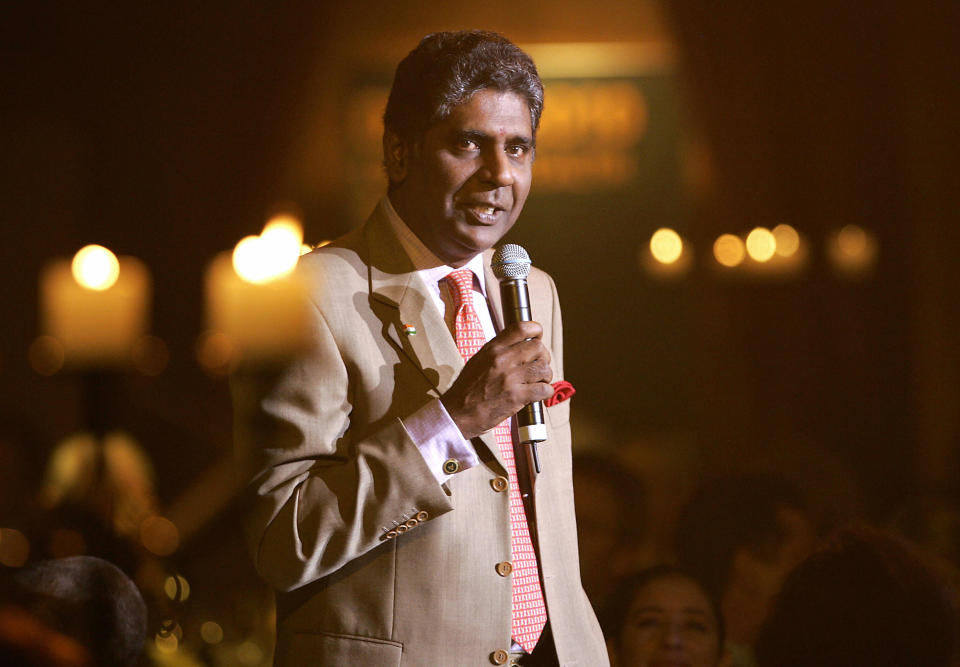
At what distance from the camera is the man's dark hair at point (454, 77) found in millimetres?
1578

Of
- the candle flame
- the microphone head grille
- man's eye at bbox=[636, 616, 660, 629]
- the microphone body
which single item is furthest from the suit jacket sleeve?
man's eye at bbox=[636, 616, 660, 629]

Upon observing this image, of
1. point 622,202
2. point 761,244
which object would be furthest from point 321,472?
point 761,244

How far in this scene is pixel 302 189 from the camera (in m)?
2.34

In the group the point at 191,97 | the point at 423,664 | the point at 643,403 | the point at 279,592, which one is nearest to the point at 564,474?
the point at 423,664

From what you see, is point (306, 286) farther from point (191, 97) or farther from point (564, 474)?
point (191, 97)

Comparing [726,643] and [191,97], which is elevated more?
[191,97]

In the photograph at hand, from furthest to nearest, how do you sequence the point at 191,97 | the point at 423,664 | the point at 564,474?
1. the point at 191,97
2. the point at 564,474
3. the point at 423,664

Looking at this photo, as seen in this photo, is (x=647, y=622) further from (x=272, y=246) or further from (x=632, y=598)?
(x=272, y=246)

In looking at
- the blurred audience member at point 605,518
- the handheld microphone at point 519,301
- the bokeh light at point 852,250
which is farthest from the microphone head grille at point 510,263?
the bokeh light at point 852,250

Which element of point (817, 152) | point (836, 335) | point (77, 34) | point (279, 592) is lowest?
point (279, 592)

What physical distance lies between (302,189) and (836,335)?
4.88 feet

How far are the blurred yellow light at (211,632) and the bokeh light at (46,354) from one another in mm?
733

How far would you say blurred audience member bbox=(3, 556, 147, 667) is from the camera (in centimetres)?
218

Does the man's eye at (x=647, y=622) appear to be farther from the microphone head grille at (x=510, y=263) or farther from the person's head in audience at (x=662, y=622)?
the microphone head grille at (x=510, y=263)
